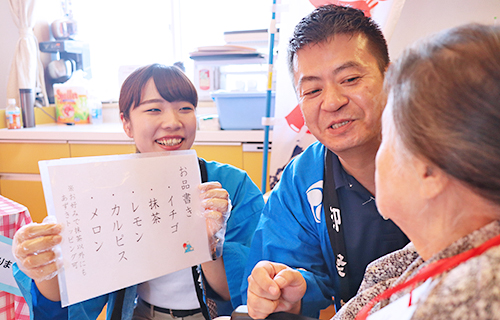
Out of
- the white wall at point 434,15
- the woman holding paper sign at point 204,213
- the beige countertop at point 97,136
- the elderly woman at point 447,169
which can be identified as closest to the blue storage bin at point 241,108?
the beige countertop at point 97,136

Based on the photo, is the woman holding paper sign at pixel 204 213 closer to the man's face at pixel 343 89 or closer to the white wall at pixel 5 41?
the man's face at pixel 343 89

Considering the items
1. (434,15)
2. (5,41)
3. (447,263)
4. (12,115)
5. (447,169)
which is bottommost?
(12,115)

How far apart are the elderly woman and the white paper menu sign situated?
0.52m

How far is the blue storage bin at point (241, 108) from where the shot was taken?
2057 mm

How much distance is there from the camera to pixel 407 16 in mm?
2174

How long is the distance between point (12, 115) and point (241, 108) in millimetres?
1659

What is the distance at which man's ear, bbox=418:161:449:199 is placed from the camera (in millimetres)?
412

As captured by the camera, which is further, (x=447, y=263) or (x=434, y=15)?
(x=434, y=15)

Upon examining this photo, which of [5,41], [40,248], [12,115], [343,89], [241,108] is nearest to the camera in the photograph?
[40,248]

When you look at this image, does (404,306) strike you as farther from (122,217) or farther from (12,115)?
(12,115)

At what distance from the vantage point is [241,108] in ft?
6.87

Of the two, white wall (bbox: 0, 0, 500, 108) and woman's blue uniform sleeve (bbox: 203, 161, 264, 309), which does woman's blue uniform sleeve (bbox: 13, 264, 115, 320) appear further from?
white wall (bbox: 0, 0, 500, 108)

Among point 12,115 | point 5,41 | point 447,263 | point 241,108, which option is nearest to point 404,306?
point 447,263

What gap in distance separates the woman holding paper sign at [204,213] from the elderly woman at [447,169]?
515mm
